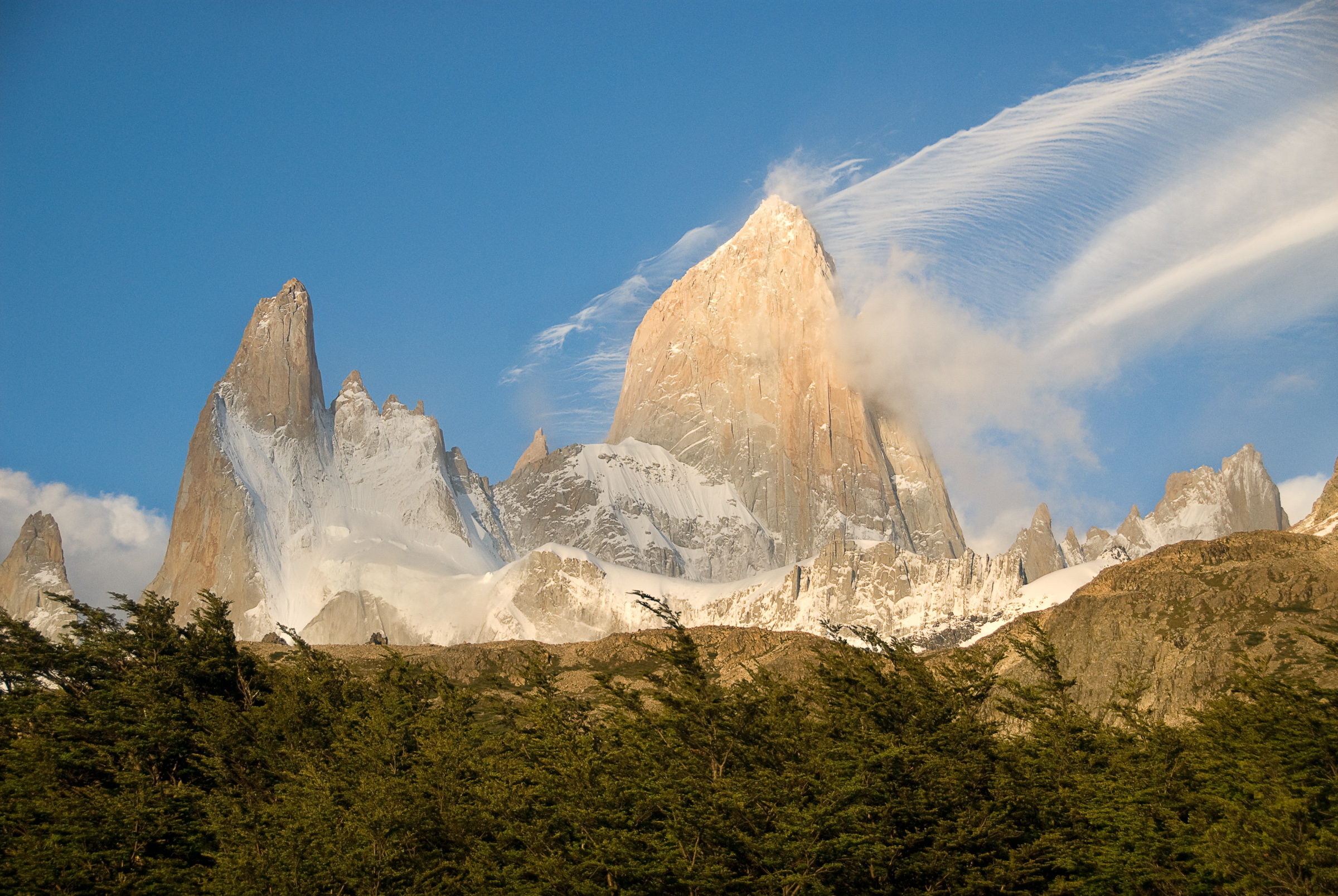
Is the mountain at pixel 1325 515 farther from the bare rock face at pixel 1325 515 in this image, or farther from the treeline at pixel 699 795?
the treeline at pixel 699 795

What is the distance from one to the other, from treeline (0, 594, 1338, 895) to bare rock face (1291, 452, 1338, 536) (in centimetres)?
7264

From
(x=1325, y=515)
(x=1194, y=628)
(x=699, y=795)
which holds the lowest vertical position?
(x=699, y=795)

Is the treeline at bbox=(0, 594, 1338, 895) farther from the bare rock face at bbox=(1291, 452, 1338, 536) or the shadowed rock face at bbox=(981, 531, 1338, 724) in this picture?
the bare rock face at bbox=(1291, 452, 1338, 536)

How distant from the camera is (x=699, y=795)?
4328 centimetres

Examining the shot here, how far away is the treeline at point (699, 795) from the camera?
42656 millimetres

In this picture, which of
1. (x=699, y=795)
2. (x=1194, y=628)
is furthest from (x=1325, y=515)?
(x=699, y=795)

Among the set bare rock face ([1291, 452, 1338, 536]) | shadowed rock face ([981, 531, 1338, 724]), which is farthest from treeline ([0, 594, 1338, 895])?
bare rock face ([1291, 452, 1338, 536])

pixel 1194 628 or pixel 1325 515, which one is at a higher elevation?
pixel 1325 515

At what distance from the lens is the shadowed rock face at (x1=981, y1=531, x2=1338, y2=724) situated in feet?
264

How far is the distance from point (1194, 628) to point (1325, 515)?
4881 cm

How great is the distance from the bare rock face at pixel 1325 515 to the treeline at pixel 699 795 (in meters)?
72.6

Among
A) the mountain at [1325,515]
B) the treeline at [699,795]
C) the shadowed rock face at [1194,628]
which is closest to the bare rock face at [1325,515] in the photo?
the mountain at [1325,515]

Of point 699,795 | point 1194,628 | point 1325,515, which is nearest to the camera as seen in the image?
point 699,795

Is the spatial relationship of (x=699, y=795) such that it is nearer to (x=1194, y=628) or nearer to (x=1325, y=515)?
(x=1194, y=628)
